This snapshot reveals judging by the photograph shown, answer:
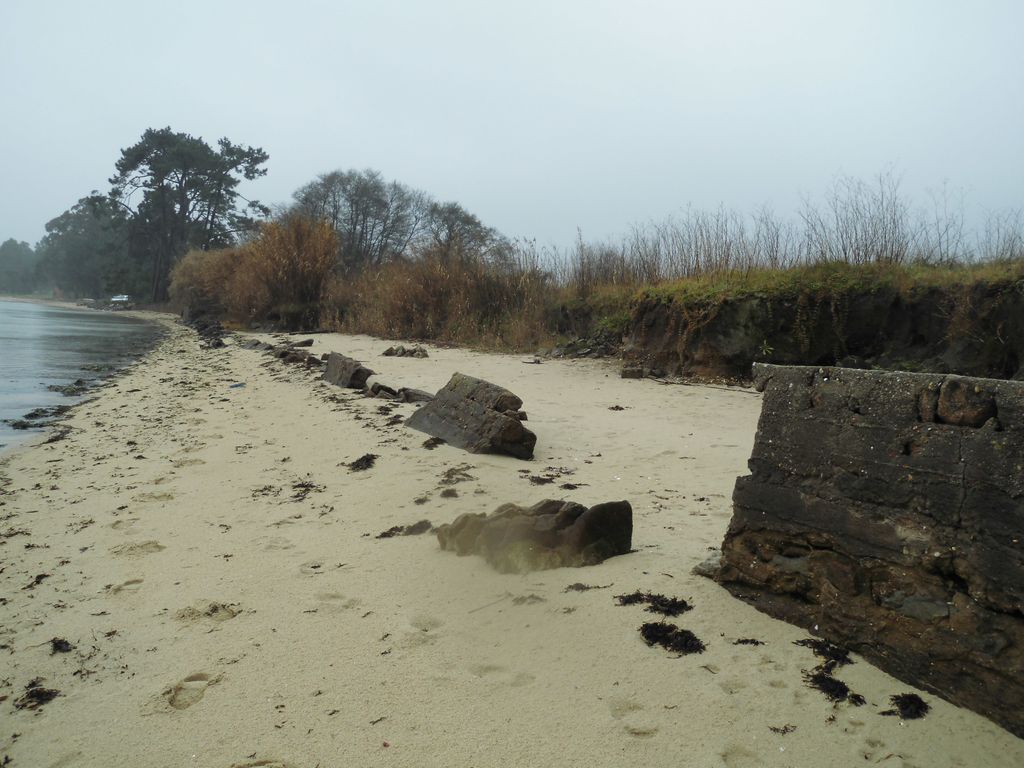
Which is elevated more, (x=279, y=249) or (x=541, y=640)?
(x=279, y=249)

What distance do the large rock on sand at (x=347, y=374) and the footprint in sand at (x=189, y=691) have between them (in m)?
6.42

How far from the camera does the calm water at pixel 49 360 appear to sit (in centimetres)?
959

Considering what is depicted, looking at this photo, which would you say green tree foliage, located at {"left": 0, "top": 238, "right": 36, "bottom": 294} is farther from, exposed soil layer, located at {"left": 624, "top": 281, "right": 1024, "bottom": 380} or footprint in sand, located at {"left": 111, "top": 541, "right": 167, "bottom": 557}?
footprint in sand, located at {"left": 111, "top": 541, "right": 167, "bottom": 557}

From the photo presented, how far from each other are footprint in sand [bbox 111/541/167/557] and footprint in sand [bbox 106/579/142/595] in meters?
0.36

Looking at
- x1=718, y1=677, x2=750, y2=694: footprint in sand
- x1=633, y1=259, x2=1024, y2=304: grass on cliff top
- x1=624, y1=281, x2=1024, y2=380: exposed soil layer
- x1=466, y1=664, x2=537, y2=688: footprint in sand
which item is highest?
x1=633, y1=259, x2=1024, y2=304: grass on cliff top

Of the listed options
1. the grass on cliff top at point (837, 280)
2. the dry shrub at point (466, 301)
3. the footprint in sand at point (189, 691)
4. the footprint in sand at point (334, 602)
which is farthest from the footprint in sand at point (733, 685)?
the dry shrub at point (466, 301)

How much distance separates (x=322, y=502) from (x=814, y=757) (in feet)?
10.9

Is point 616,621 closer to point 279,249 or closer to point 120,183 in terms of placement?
point 279,249

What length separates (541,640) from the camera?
2.62 meters

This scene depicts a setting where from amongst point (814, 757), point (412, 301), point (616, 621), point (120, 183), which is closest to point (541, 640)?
point (616, 621)

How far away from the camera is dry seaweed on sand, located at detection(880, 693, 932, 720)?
204cm

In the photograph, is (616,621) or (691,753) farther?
(616,621)

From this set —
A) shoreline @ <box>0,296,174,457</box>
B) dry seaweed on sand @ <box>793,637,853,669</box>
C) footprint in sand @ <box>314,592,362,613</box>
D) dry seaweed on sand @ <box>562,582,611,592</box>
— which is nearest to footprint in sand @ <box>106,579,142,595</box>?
footprint in sand @ <box>314,592,362,613</box>

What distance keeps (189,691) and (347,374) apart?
6.75 meters
